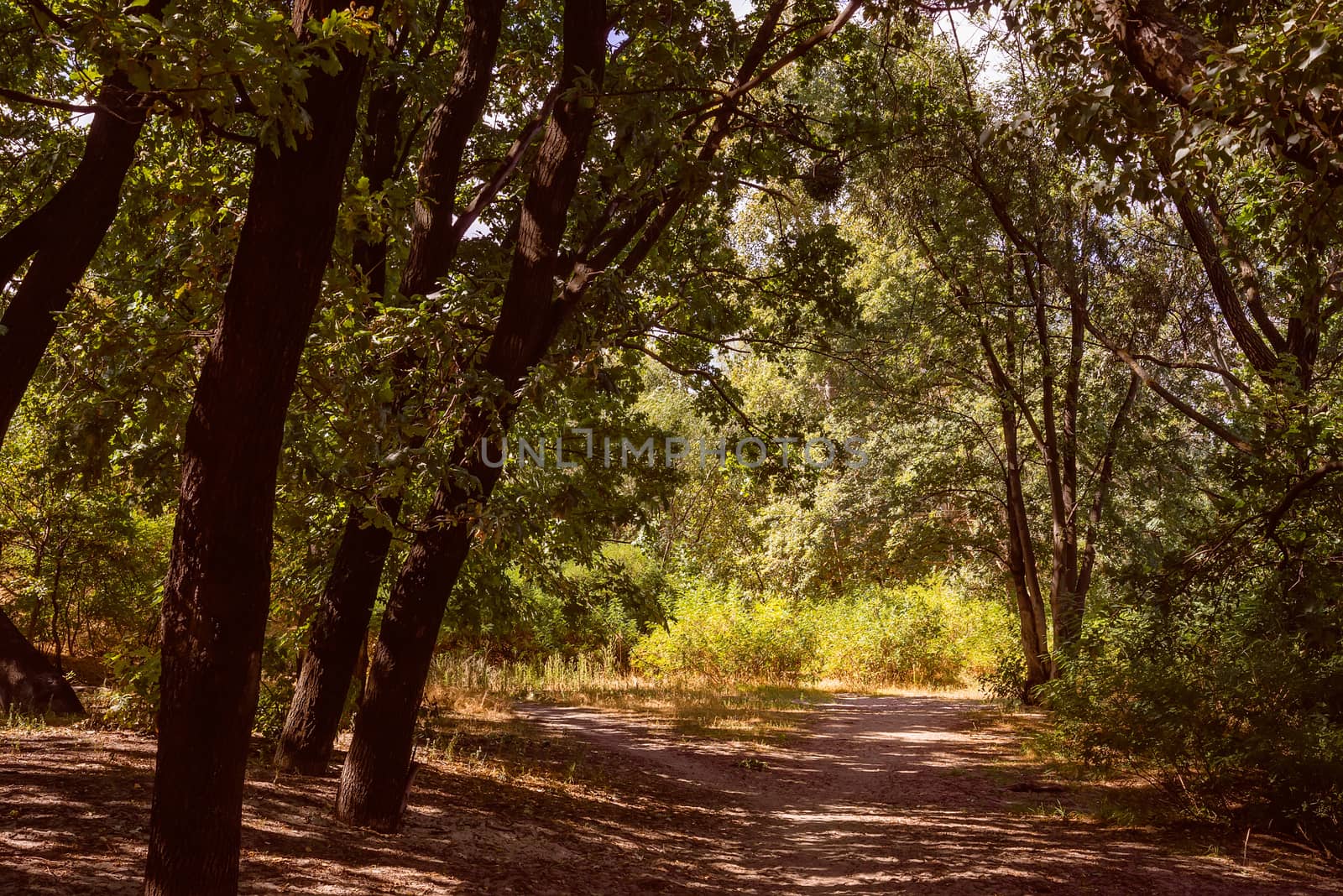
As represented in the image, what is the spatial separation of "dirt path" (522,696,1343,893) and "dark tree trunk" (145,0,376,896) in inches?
141

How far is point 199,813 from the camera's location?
10.7ft

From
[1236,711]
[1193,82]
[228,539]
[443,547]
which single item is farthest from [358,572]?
[1236,711]

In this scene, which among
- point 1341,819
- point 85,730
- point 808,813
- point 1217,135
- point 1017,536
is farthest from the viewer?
point 1017,536

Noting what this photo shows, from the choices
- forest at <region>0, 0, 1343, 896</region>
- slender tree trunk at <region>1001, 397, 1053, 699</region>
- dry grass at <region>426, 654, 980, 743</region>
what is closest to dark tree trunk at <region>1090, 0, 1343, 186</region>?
forest at <region>0, 0, 1343, 896</region>

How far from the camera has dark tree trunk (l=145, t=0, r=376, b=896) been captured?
128 inches

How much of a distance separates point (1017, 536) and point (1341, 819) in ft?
32.2

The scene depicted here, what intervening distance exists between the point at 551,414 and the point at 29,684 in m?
5.49

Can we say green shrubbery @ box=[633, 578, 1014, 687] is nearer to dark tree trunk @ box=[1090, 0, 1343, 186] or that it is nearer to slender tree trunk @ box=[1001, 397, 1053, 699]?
slender tree trunk @ box=[1001, 397, 1053, 699]

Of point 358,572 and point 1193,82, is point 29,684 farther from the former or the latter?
point 1193,82

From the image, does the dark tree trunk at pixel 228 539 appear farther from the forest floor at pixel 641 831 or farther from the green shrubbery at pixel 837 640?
the green shrubbery at pixel 837 640

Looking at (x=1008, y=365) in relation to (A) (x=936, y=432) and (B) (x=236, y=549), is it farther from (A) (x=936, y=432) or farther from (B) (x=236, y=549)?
(B) (x=236, y=549)

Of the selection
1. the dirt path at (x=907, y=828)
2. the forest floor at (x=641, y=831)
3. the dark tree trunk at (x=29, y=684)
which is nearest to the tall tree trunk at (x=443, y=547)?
the forest floor at (x=641, y=831)

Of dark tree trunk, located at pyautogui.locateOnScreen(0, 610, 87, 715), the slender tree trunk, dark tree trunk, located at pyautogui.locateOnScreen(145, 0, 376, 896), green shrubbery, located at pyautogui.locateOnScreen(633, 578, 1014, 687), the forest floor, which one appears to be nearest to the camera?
dark tree trunk, located at pyautogui.locateOnScreen(145, 0, 376, 896)

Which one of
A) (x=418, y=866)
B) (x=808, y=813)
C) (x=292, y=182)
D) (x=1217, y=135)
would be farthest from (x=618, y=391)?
(x=1217, y=135)
